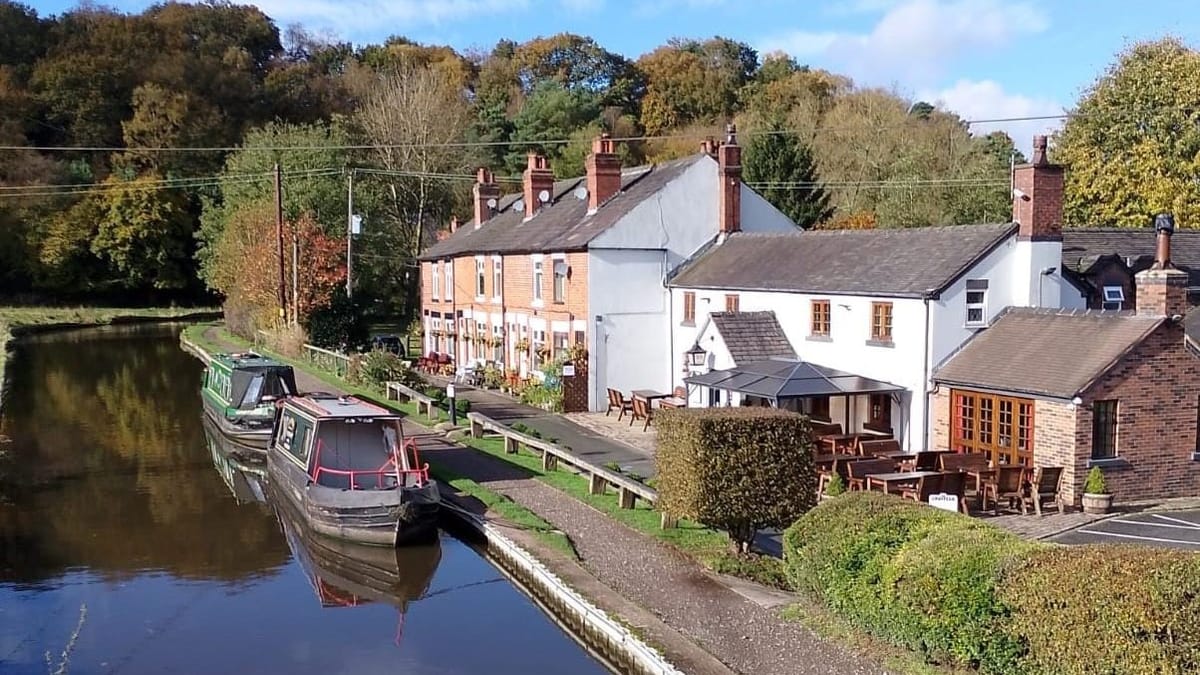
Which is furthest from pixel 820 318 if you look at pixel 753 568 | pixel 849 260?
pixel 753 568

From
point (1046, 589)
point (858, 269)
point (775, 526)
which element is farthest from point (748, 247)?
point (1046, 589)

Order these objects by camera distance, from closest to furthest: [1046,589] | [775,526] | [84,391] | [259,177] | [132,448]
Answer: [1046,589]
[775,526]
[132,448]
[84,391]
[259,177]

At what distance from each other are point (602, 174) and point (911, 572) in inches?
835

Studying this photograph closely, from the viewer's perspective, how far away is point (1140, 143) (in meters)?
37.5

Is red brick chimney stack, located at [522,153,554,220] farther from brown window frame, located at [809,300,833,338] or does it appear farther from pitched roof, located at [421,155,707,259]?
brown window frame, located at [809,300,833,338]

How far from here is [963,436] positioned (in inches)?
747

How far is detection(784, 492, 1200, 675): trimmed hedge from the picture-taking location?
747cm

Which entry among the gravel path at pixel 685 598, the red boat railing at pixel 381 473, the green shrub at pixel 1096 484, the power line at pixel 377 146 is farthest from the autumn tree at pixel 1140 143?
the red boat railing at pixel 381 473

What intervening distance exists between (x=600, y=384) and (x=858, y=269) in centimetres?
836

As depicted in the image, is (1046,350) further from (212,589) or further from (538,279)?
(538,279)

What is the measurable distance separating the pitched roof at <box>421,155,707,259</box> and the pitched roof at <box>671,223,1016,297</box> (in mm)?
2511

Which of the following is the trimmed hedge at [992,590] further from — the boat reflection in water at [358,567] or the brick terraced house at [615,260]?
the brick terraced house at [615,260]

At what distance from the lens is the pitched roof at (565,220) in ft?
91.6

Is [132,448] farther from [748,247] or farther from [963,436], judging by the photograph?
[963,436]
